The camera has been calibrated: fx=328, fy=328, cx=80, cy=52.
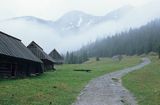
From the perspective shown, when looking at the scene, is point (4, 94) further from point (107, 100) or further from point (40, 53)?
point (40, 53)

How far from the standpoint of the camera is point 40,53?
63031 millimetres

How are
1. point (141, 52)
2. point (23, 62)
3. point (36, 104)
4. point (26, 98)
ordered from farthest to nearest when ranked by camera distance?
point (141, 52), point (23, 62), point (26, 98), point (36, 104)

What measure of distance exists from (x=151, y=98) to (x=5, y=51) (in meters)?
18.3

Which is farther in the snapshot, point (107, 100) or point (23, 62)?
point (23, 62)

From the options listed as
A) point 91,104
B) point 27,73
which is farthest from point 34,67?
point 91,104

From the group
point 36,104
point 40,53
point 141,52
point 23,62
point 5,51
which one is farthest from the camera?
point 141,52

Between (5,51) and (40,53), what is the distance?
26573mm

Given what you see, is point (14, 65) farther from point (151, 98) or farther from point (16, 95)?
point (151, 98)

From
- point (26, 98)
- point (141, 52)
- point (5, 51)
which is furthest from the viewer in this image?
point (141, 52)

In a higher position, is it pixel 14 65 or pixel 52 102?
pixel 14 65

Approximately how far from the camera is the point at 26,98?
74.1 feet

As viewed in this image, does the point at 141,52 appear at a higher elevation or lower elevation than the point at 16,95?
higher

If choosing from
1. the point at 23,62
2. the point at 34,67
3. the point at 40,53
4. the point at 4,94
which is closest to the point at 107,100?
the point at 4,94

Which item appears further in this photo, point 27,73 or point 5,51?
point 27,73
